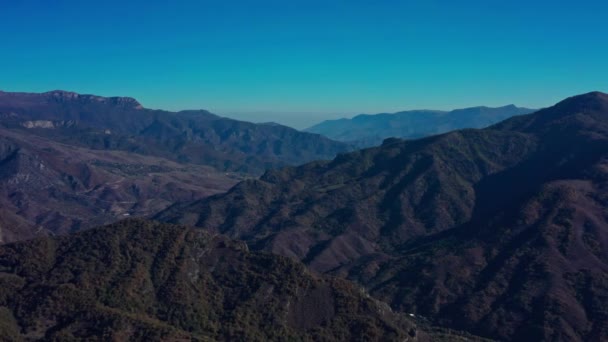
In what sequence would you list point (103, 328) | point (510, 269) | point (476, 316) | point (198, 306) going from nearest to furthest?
point (103, 328) → point (198, 306) → point (476, 316) → point (510, 269)

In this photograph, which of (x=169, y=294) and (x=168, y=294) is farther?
(x=168, y=294)

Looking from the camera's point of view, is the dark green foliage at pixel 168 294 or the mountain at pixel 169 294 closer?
the mountain at pixel 169 294

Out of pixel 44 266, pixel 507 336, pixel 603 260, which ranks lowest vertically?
pixel 507 336

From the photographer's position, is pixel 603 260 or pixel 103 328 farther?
pixel 603 260

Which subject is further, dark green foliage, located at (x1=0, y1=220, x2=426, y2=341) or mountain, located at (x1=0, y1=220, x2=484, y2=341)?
dark green foliage, located at (x1=0, y1=220, x2=426, y2=341)

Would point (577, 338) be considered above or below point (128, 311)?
below

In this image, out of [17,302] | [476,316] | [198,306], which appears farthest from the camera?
[476,316]

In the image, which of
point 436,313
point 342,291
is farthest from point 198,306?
point 436,313

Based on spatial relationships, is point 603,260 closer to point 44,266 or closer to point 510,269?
point 510,269
